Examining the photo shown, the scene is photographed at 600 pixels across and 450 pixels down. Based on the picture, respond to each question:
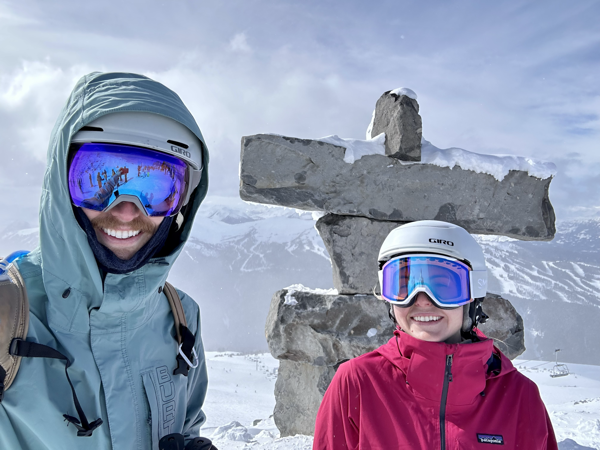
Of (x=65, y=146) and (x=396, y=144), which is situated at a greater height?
(x=396, y=144)

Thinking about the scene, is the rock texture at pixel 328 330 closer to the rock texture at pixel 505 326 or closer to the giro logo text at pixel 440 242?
the rock texture at pixel 505 326

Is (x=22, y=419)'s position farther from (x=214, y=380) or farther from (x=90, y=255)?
(x=214, y=380)

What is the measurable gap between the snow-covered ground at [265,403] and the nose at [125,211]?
2.57 meters

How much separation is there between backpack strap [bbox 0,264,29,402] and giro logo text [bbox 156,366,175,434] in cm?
46

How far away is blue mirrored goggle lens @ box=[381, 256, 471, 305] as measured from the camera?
6.17ft

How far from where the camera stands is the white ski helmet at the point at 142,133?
1.50 meters

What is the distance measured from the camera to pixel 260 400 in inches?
407

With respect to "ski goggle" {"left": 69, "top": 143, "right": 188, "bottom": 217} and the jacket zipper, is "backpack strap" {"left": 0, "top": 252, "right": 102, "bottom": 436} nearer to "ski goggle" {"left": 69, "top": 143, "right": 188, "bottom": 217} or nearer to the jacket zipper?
"ski goggle" {"left": 69, "top": 143, "right": 188, "bottom": 217}

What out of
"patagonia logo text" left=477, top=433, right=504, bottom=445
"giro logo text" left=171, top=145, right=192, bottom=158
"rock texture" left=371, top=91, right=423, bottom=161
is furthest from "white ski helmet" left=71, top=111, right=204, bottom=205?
"rock texture" left=371, top=91, right=423, bottom=161

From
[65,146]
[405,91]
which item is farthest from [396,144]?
[65,146]

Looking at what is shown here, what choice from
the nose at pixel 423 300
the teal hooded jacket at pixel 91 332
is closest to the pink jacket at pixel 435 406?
the nose at pixel 423 300

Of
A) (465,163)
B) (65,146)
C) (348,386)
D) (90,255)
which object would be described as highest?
(465,163)

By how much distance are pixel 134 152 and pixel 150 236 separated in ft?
1.03

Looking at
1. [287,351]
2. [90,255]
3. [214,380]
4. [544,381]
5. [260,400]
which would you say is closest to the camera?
[90,255]
